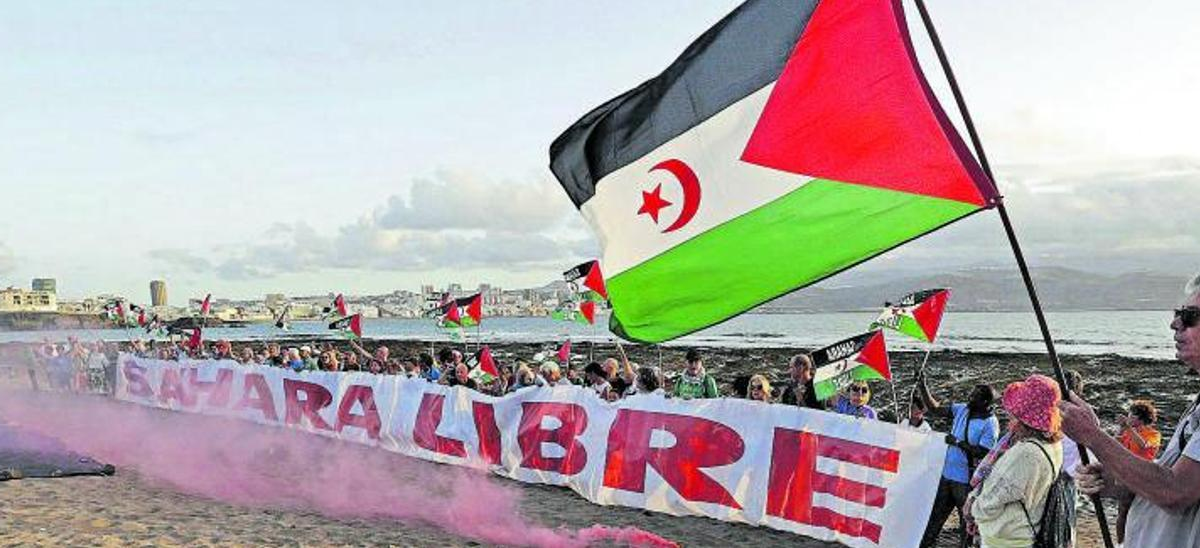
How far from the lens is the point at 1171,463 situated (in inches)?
115

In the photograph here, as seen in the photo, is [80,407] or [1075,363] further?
[1075,363]

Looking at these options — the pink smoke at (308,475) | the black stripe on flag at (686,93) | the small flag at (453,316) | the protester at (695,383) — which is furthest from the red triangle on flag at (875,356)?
the small flag at (453,316)

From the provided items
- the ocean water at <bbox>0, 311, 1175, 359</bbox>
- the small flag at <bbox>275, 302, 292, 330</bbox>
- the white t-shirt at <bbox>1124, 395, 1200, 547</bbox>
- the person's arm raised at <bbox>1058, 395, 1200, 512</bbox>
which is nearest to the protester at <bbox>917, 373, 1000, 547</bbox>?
the white t-shirt at <bbox>1124, 395, 1200, 547</bbox>

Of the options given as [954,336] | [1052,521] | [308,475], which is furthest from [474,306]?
[954,336]

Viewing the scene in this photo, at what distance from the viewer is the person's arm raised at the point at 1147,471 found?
8.97 ft

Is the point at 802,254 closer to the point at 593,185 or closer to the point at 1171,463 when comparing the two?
the point at 593,185

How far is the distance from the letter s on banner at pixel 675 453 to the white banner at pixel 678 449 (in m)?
0.01

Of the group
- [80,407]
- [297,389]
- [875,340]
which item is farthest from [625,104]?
[80,407]

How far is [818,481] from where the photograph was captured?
315 inches

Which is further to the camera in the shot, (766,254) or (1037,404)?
(766,254)

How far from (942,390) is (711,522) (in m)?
25.1

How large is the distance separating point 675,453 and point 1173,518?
6.43 m

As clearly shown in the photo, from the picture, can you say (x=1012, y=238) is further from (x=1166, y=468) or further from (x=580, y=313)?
(x=580, y=313)

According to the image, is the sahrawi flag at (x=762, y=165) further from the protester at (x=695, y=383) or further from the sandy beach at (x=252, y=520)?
the protester at (x=695, y=383)
